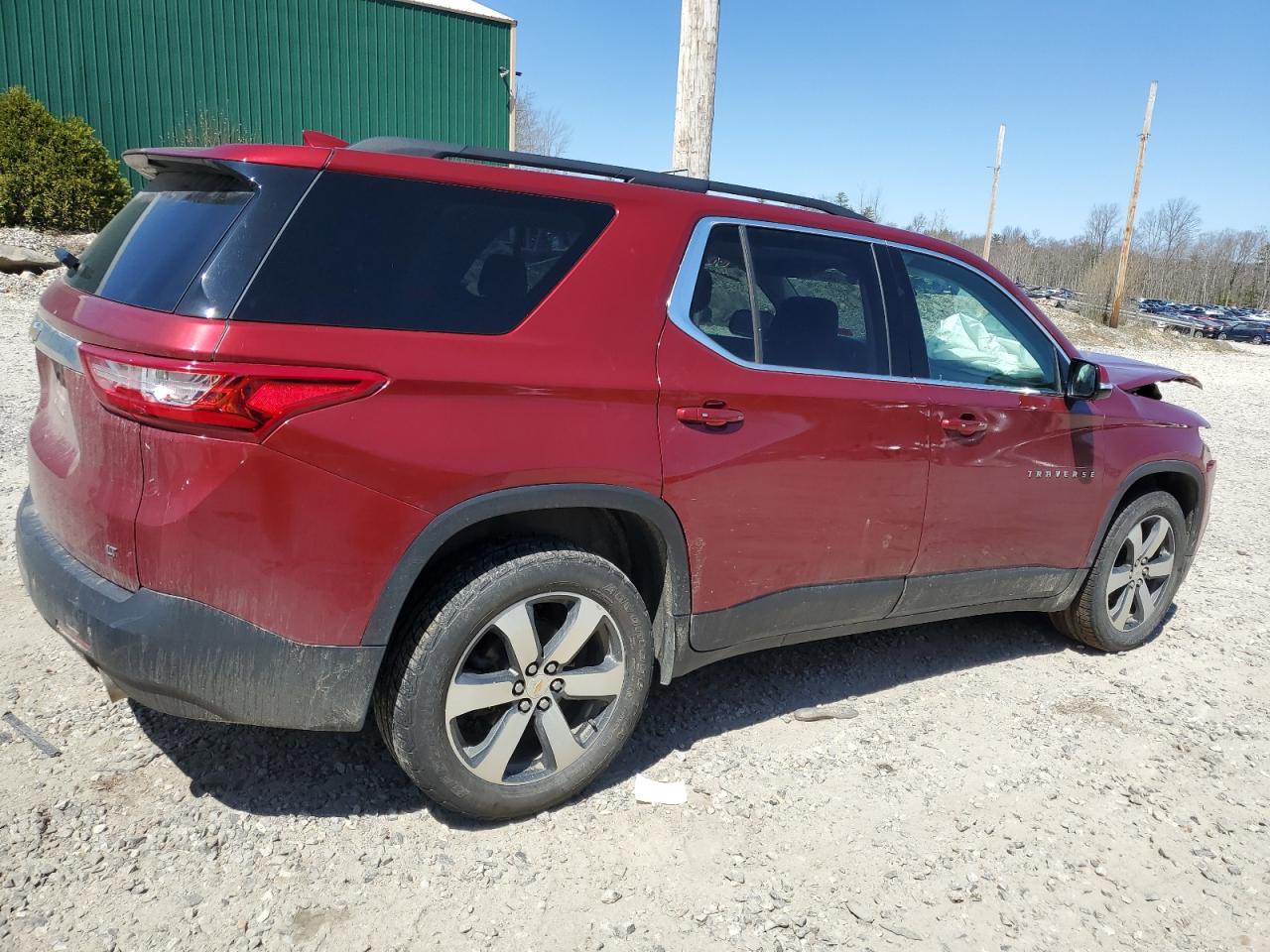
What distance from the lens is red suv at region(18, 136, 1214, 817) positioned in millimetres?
2252

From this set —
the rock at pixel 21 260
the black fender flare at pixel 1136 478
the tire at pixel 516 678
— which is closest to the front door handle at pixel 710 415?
the tire at pixel 516 678

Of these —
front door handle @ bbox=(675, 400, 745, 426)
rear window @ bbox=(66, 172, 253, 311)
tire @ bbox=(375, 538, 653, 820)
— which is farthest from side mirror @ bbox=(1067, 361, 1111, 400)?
rear window @ bbox=(66, 172, 253, 311)

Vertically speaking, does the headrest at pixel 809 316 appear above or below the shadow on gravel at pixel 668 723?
above

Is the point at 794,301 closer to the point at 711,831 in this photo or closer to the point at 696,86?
the point at 711,831

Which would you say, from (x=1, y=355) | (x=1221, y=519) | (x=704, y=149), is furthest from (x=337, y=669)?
(x=1, y=355)

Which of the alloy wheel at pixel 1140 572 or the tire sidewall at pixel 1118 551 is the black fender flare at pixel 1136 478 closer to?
the tire sidewall at pixel 1118 551

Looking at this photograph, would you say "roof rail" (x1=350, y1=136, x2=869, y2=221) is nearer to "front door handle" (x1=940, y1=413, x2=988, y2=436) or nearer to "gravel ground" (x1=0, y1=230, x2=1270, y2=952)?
"front door handle" (x1=940, y1=413, x2=988, y2=436)

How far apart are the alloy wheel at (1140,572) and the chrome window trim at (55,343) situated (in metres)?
4.13

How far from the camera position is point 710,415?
9.35 ft

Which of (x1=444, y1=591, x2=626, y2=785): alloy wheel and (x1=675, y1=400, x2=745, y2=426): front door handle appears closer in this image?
(x1=444, y1=591, x2=626, y2=785): alloy wheel

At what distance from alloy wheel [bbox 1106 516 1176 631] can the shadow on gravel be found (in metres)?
0.33

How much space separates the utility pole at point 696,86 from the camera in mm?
6691

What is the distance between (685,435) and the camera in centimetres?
281

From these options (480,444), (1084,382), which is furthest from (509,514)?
(1084,382)
